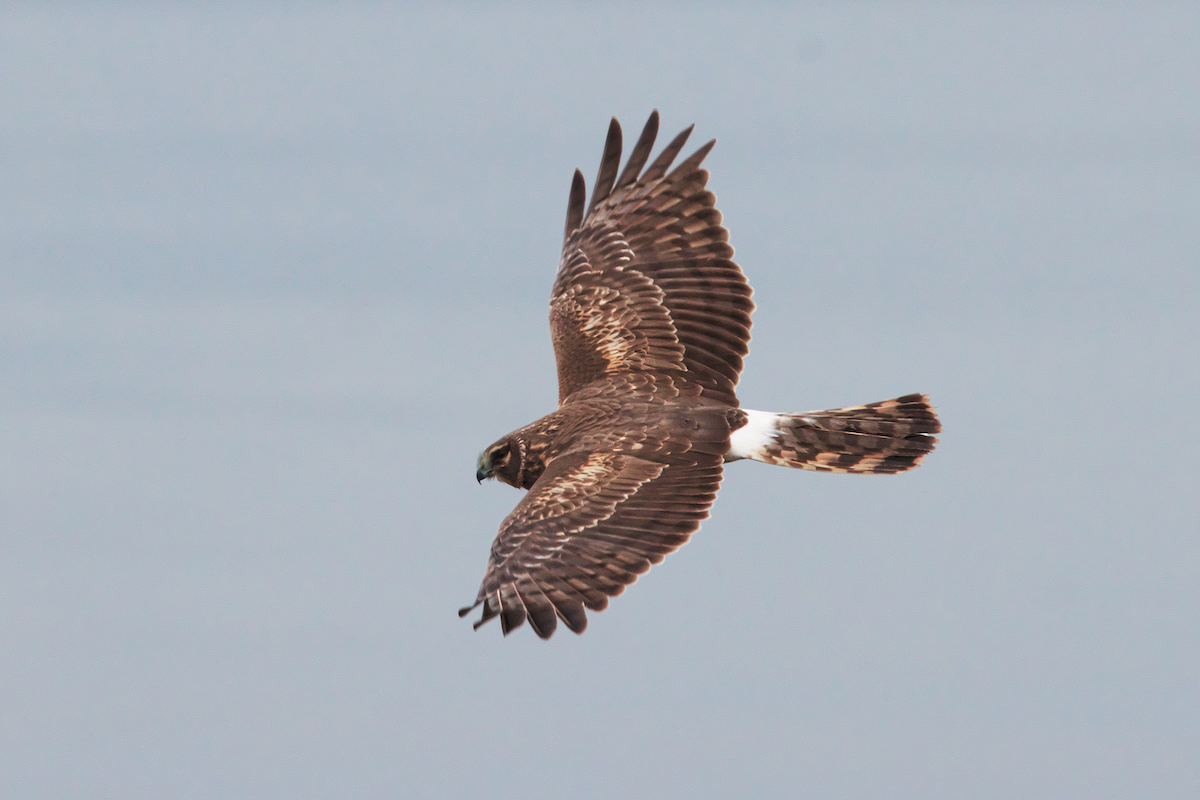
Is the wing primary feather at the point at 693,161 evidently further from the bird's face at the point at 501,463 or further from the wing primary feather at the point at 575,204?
the bird's face at the point at 501,463

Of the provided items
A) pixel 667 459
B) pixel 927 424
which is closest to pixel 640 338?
pixel 667 459

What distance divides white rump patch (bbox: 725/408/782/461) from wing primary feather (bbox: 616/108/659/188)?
3.32 metres

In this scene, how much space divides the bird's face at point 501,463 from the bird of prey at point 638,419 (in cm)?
2

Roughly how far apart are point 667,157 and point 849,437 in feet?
12.5

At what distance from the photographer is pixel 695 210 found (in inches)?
687

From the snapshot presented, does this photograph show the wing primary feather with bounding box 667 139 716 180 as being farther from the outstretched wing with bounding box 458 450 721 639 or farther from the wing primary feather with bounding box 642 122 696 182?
the outstretched wing with bounding box 458 450 721 639

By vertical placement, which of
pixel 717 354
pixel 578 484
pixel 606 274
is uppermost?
pixel 606 274

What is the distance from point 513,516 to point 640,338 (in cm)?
330

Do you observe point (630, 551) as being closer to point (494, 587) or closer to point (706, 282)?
point (494, 587)

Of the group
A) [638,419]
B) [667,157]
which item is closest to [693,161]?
[667,157]

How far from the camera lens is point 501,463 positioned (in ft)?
53.9

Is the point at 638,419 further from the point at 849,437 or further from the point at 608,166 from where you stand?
the point at 608,166

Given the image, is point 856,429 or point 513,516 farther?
point 856,429

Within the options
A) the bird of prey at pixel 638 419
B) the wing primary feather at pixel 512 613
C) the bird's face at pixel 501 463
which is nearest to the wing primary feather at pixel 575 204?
the bird of prey at pixel 638 419
